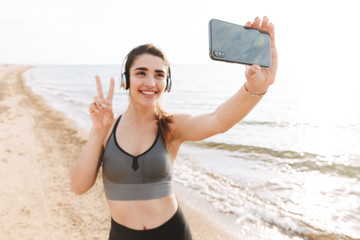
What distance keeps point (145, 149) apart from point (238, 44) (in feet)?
3.57

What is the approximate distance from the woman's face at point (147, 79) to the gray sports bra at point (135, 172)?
44 centimetres

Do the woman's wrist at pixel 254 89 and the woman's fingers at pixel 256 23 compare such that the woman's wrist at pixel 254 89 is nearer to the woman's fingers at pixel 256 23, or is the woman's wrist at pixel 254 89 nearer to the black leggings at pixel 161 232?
the woman's fingers at pixel 256 23

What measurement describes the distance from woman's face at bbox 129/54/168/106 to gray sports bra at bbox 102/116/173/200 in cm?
44

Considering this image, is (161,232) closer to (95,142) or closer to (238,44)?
(95,142)

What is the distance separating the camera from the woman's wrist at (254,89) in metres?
1.74

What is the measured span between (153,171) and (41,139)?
357 inches

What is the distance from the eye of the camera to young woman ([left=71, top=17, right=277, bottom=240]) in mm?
1905

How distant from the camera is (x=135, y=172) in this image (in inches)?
76.0

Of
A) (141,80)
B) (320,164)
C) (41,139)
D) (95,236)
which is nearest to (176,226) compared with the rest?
(141,80)

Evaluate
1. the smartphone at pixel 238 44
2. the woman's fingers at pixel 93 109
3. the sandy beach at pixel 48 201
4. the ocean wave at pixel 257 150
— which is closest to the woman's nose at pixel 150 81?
the woman's fingers at pixel 93 109

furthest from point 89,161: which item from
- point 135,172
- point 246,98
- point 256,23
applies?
point 256,23

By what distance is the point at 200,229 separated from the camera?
4719mm

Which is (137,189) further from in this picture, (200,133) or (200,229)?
(200,229)

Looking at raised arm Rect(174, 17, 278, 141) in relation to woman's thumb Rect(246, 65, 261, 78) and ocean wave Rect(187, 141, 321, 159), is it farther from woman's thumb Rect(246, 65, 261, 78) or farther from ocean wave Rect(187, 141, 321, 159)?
ocean wave Rect(187, 141, 321, 159)
